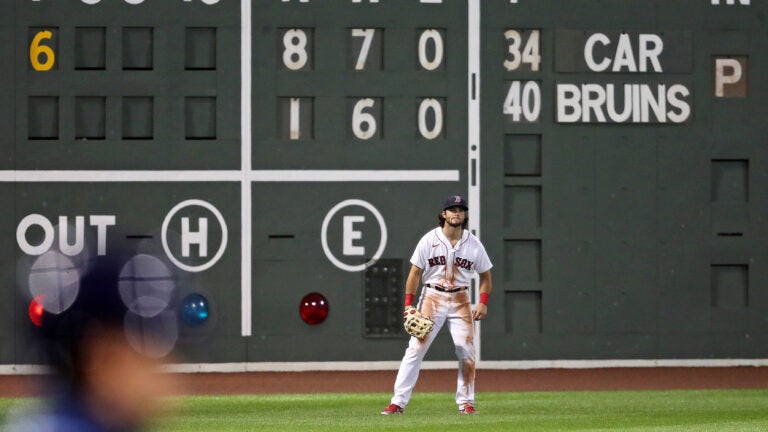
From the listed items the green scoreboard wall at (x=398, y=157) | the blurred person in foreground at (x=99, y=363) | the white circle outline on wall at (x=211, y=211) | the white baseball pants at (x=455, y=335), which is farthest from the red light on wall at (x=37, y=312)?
the white circle outline on wall at (x=211, y=211)

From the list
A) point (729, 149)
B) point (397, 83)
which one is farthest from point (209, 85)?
point (729, 149)

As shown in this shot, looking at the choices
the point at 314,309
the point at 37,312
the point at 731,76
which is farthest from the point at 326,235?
the point at 37,312

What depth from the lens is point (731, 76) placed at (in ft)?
52.2

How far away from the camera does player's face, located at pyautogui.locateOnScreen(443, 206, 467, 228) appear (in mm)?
11297

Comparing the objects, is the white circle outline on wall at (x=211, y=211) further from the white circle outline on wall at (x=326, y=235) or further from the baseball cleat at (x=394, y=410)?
the baseball cleat at (x=394, y=410)

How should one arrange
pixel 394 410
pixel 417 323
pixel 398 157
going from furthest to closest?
pixel 398 157 → pixel 394 410 → pixel 417 323

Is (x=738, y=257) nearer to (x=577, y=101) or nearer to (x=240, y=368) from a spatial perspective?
(x=577, y=101)

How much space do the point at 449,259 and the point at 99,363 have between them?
26.2 ft

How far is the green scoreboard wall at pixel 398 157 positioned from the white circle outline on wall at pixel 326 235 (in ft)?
0.06

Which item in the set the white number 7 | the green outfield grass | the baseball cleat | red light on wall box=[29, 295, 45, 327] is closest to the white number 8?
the white number 7

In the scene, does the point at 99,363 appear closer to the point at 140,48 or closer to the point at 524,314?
the point at 140,48

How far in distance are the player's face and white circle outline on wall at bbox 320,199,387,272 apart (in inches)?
171

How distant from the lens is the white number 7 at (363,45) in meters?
15.6

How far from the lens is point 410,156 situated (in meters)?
15.7
